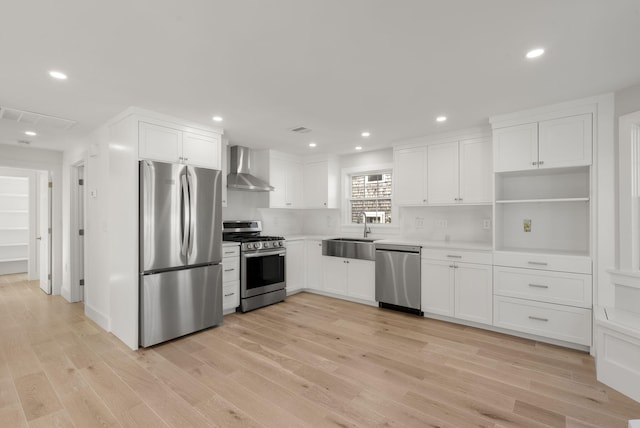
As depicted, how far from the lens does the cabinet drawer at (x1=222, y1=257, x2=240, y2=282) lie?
3.97 metres

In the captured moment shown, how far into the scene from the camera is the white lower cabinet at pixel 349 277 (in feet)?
14.6

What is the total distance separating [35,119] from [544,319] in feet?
19.0

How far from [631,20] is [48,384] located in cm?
470

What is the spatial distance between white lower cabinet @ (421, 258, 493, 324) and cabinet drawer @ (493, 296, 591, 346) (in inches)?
5.1

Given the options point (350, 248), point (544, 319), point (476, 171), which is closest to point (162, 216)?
point (350, 248)

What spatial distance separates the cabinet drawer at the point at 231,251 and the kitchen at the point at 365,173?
858 millimetres

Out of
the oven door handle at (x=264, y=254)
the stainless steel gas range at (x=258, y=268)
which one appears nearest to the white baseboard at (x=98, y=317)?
the stainless steel gas range at (x=258, y=268)

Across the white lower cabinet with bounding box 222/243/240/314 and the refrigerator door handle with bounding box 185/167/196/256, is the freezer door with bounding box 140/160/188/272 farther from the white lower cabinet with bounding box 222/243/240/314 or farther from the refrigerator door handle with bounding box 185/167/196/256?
the white lower cabinet with bounding box 222/243/240/314

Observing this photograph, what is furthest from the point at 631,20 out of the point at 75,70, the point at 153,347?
the point at 153,347

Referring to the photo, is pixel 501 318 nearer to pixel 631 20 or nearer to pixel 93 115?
pixel 631 20

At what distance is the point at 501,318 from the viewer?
335 centimetres

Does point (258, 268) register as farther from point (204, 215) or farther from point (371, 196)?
point (371, 196)

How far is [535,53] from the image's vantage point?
2.07 meters

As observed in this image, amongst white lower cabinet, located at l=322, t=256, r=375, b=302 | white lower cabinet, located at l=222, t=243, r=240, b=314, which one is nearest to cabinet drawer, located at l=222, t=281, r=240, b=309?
white lower cabinet, located at l=222, t=243, r=240, b=314
